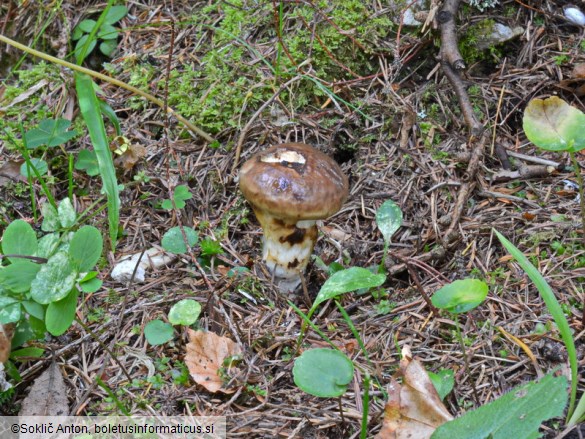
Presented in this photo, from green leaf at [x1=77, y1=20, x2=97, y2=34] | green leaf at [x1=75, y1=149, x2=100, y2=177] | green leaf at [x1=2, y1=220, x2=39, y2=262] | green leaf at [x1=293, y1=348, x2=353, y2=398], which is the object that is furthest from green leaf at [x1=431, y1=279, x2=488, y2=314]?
green leaf at [x1=77, y1=20, x2=97, y2=34]

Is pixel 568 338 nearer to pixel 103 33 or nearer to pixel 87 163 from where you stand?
pixel 87 163

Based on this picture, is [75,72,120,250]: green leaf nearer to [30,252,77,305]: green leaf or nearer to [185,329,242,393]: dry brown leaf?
[30,252,77,305]: green leaf

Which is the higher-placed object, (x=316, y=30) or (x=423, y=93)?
(x=316, y=30)

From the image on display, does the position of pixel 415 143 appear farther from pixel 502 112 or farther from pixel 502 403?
pixel 502 403

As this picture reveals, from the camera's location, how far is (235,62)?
342cm

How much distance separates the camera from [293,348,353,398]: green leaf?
6.18 ft

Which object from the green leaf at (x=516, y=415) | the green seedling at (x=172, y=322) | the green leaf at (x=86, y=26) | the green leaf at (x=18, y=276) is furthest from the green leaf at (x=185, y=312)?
the green leaf at (x=86, y=26)

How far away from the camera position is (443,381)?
206 cm

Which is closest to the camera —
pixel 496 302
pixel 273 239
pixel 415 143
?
pixel 496 302

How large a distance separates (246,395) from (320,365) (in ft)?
1.35

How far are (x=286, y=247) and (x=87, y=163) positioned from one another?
1.16 m

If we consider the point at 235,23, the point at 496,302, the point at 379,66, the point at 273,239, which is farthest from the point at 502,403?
the point at 235,23

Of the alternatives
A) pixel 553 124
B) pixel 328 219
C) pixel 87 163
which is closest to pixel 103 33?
pixel 87 163

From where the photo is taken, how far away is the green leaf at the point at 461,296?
80.0 inches
